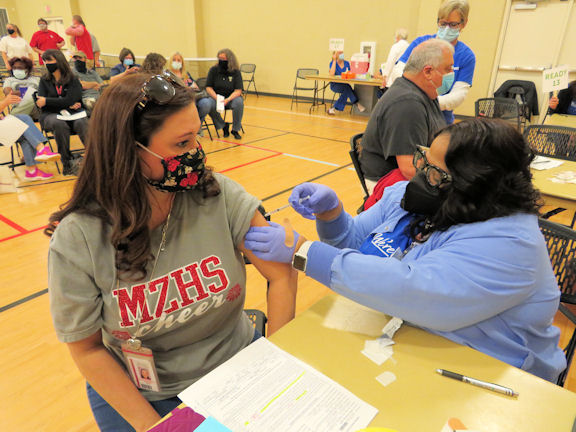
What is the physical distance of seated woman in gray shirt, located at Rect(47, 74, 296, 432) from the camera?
94 cm

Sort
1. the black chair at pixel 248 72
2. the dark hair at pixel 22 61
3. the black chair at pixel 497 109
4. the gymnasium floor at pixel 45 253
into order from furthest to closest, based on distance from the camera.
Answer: the black chair at pixel 248 72
the dark hair at pixel 22 61
the black chair at pixel 497 109
the gymnasium floor at pixel 45 253

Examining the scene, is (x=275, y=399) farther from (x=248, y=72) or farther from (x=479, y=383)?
(x=248, y=72)

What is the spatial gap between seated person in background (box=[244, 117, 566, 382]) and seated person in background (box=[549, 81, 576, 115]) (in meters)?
4.18

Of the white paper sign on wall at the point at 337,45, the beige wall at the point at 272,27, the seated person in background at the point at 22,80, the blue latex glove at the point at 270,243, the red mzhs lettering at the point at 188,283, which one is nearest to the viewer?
the red mzhs lettering at the point at 188,283

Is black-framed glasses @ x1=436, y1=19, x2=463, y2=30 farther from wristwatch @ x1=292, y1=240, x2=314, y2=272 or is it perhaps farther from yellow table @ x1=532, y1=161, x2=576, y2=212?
wristwatch @ x1=292, y1=240, x2=314, y2=272

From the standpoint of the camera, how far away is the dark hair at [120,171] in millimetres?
938

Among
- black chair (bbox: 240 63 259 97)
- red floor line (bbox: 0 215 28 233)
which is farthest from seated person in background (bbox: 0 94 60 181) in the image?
black chair (bbox: 240 63 259 97)

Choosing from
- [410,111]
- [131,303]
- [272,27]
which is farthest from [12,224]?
[272,27]

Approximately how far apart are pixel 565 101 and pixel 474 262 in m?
4.52

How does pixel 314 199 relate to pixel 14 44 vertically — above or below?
below

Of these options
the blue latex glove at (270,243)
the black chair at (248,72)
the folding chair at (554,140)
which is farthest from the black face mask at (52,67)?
the black chair at (248,72)

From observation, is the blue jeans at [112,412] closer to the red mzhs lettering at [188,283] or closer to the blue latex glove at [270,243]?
the red mzhs lettering at [188,283]

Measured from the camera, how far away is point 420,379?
32.8 inches

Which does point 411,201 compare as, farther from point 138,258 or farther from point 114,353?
point 114,353
